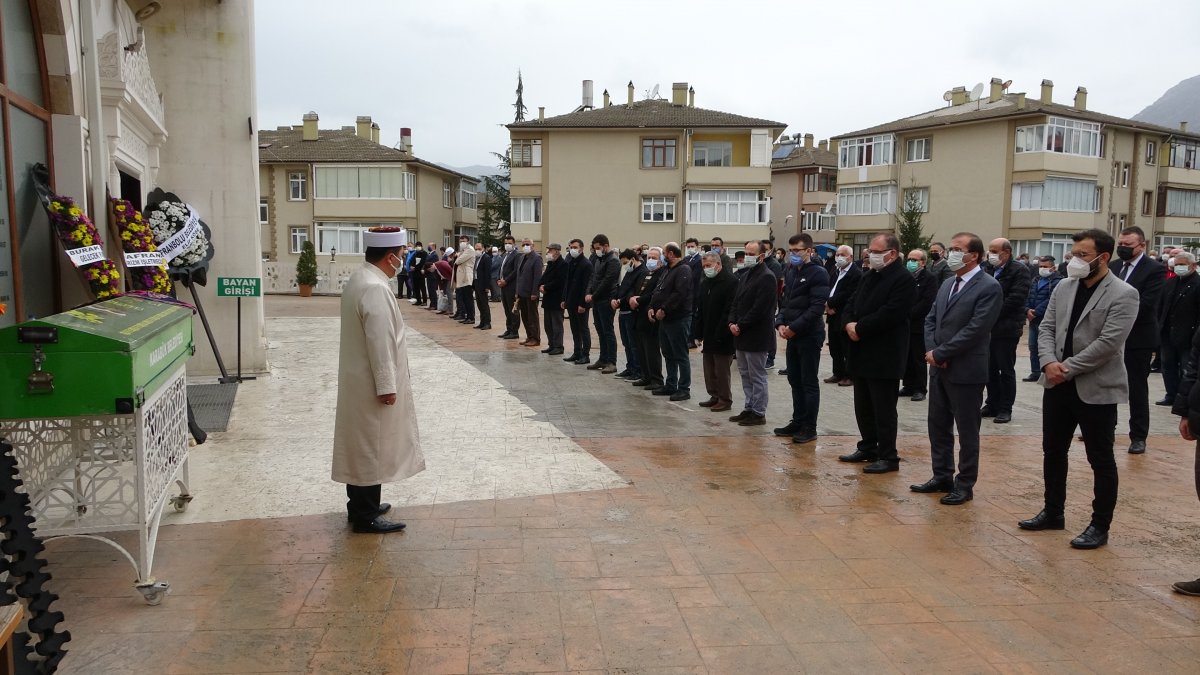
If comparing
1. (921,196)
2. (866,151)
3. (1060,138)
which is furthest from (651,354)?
(866,151)

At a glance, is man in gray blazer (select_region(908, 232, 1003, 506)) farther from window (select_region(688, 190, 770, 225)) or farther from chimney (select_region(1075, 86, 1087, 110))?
chimney (select_region(1075, 86, 1087, 110))

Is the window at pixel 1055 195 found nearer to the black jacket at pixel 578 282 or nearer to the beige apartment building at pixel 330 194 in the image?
the beige apartment building at pixel 330 194

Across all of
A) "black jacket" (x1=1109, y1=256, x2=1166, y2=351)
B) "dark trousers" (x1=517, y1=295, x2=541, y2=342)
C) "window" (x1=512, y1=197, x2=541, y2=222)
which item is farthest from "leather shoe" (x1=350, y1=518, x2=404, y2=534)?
"window" (x1=512, y1=197, x2=541, y2=222)

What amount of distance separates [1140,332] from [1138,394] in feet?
2.20

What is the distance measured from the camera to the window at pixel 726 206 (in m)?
42.5

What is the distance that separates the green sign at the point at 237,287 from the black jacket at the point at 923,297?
28.1 feet

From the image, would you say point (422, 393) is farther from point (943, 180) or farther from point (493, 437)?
point (943, 180)

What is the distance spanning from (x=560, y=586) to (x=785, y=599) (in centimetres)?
121

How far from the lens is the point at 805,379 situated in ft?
27.7

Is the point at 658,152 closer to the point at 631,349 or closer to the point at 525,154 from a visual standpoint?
the point at 525,154

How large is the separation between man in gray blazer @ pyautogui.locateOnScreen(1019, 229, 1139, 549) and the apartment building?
168ft

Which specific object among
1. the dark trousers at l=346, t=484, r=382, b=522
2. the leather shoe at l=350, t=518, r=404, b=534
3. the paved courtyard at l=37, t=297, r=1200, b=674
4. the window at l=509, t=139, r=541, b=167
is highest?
the window at l=509, t=139, r=541, b=167

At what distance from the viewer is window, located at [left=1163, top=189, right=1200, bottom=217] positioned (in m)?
48.5

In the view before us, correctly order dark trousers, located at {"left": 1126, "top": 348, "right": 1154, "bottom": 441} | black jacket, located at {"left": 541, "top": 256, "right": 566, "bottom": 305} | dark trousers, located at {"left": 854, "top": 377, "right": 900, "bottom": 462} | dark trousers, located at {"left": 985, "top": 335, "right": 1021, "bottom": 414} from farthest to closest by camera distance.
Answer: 1. black jacket, located at {"left": 541, "top": 256, "right": 566, "bottom": 305}
2. dark trousers, located at {"left": 985, "top": 335, "right": 1021, "bottom": 414}
3. dark trousers, located at {"left": 1126, "top": 348, "right": 1154, "bottom": 441}
4. dark trousers, located at {"left": 854, "top": 377, "right": 900, "bottom": 462}
